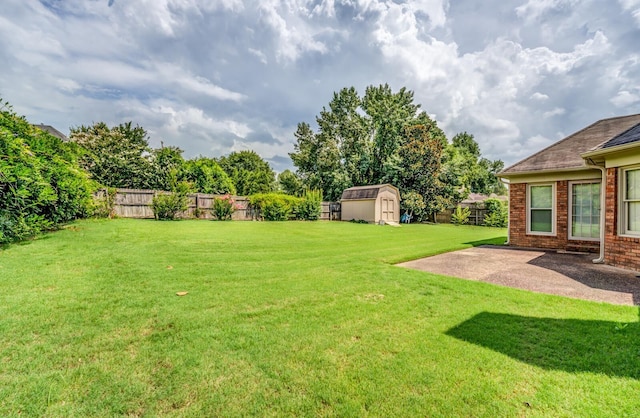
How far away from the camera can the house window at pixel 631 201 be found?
Answer: 5895mm

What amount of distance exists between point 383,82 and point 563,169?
2476cm

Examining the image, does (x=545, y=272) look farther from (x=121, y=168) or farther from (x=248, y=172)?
(x=248, y=172)

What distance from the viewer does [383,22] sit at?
1122cm

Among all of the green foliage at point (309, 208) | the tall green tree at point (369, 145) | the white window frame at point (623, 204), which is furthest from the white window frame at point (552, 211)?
the tall green tree at point (369, 145)

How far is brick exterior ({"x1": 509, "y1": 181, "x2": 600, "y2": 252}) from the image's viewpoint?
8.46 metres

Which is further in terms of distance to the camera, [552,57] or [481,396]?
[552,57]

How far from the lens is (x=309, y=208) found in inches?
771

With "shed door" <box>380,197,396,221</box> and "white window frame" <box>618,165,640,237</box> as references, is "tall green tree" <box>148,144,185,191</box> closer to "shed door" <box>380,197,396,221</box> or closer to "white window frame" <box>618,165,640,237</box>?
"shed door" <box>380,197,396,221</box>

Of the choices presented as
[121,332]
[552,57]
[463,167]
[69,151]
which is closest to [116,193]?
[69,151]

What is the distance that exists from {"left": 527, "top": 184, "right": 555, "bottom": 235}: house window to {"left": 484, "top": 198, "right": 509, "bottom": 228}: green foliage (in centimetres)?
1287

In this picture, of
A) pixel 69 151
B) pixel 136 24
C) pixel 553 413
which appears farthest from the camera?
pixel 136 24

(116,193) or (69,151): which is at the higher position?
(69,151)

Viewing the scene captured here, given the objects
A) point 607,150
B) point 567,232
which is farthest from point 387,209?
point 607,150

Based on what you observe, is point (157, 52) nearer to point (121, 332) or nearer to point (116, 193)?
point (116, 193)
